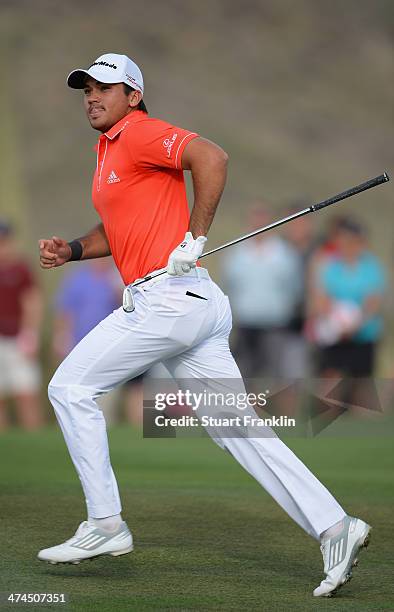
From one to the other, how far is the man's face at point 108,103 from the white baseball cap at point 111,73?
4 cm

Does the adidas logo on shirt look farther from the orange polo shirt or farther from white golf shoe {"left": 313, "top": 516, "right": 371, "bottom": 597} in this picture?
white golf shoe {"left": 313, "top": 516, "right": 371, "bottom": 597}

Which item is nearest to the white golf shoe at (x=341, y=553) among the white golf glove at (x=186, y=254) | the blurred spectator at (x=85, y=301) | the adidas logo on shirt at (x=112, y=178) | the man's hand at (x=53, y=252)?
the white golf glove at (x=186, y=254)

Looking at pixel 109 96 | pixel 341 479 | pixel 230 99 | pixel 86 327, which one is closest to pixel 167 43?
pixel 230 99

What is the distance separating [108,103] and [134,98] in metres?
0.14

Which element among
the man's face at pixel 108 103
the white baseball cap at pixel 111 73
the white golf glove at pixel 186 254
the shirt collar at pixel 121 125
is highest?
the white baseball cap at pixel 111 73

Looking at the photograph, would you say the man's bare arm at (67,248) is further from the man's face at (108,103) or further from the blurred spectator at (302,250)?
the blurred spectator at (302,250)

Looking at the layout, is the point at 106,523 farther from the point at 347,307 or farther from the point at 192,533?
the point at 347,307

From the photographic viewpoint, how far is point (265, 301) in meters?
13.4

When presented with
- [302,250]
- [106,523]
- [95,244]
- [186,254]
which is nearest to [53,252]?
[95,244]

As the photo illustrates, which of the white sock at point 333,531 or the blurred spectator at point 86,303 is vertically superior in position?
the blurred spectator at point 86,303

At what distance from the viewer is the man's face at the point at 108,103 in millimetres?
6441

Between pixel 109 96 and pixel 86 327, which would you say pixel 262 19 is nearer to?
pixel 86 327

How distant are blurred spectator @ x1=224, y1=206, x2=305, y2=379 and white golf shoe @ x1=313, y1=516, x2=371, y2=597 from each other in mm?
7470

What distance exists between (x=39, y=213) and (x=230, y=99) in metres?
3.09
